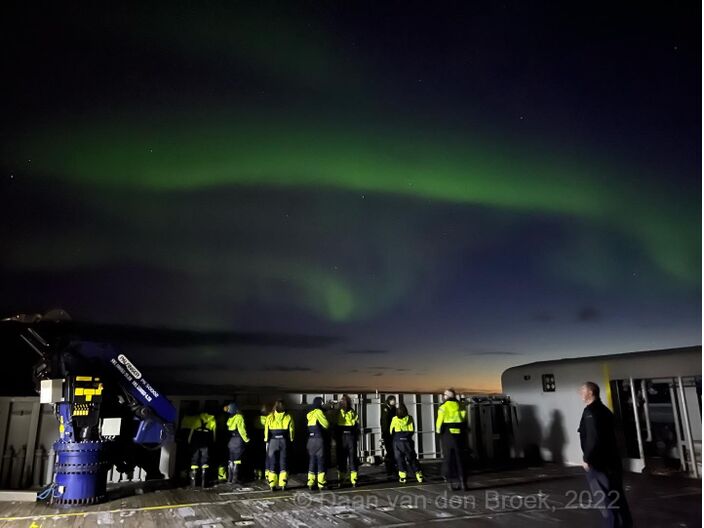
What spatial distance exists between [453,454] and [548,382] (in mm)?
5430

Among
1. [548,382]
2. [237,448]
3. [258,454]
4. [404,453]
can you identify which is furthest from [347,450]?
[548,382]

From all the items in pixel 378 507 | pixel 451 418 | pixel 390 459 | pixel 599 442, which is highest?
pixel 451 418

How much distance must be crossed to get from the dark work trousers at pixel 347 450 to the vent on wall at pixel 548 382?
6.41 m

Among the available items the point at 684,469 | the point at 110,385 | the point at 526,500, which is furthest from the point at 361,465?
the point at 684,469

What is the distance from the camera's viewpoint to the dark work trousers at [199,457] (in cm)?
942

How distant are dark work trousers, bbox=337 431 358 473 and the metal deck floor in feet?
1.61

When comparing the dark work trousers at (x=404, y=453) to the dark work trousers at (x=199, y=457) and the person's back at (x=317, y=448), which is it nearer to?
the person's back at (x=317, y=448)

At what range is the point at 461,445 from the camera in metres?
9.16

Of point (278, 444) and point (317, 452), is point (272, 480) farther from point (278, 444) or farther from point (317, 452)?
point (317, 452)

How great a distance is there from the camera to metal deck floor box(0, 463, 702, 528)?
6750 millimetres

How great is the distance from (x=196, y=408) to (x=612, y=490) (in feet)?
25.6

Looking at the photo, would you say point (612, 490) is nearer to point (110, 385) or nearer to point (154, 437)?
point (154, 437)

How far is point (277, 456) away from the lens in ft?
30.0

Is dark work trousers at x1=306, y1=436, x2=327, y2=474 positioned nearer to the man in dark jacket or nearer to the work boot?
the work boot
